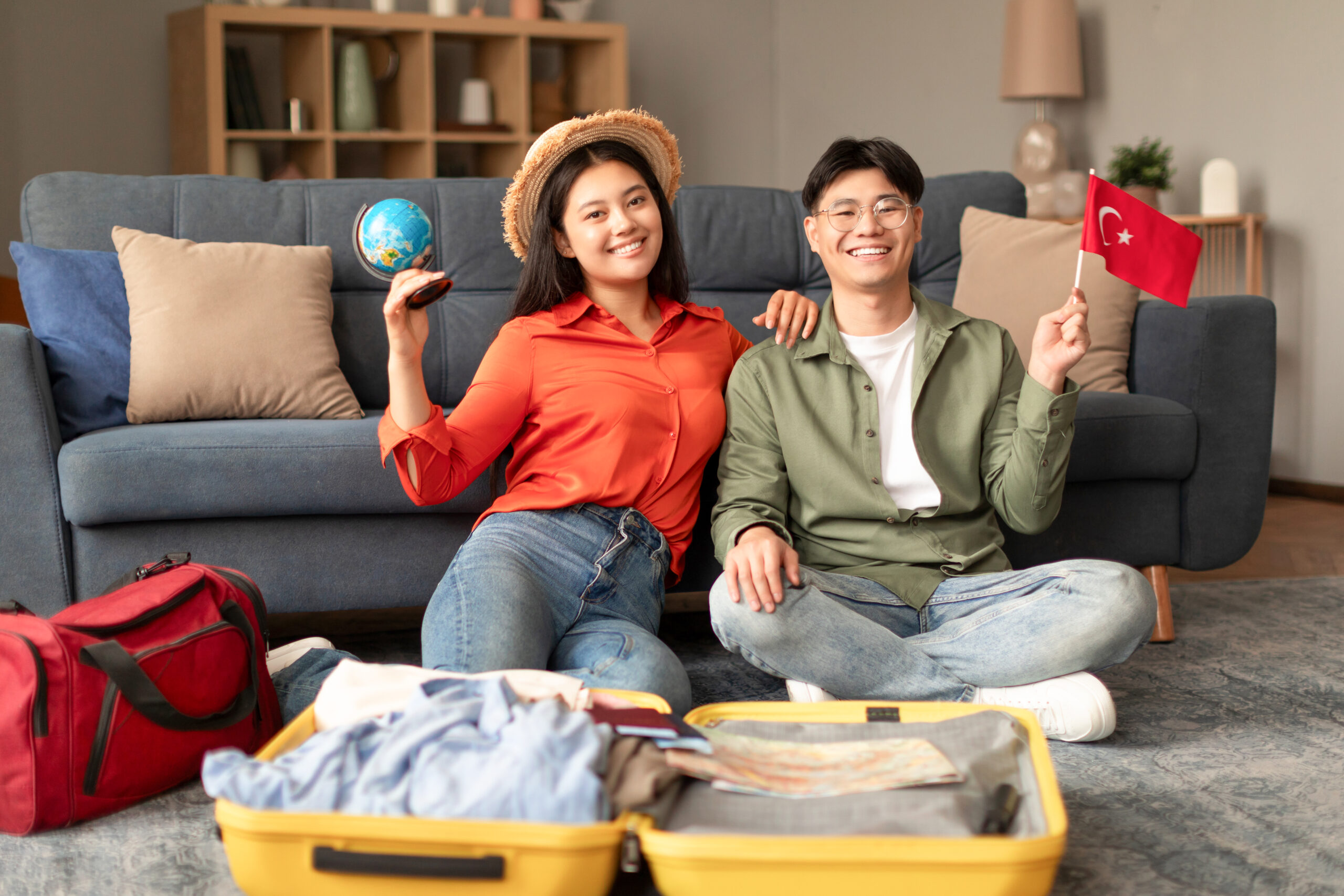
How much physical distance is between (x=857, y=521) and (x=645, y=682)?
43 centimetres

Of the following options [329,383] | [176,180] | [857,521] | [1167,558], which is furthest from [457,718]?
[176,180]

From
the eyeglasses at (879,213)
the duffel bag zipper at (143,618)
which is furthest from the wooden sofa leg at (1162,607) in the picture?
the duffel bag zipper at (143,618)

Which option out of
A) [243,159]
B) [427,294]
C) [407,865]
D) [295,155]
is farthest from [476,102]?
[407,865]

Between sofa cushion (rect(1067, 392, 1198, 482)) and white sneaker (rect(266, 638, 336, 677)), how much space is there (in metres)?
1.32

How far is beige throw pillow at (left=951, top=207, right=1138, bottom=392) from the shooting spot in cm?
224

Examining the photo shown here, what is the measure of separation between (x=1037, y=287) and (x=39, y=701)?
1.91 m

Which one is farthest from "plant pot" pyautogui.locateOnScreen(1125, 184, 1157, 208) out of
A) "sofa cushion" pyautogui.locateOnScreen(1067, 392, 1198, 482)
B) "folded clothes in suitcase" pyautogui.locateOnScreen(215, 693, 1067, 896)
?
"folded clothes in suitcase" pyautogui.locateOnScreen(215, 693, 1067, 896)

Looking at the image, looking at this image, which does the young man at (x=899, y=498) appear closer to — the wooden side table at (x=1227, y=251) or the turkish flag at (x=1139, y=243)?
the turkish flag at (x=1139, y=243)

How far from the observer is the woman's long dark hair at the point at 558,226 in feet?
5.65

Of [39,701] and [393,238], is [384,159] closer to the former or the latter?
[393,238]

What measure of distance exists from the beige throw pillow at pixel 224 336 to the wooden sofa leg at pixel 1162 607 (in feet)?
5.07

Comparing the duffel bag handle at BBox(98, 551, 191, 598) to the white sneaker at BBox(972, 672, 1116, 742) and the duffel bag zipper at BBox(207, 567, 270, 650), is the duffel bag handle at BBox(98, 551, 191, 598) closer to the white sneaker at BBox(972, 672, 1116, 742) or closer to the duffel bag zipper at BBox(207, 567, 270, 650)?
the duffel bag zipper at BBox(207, 567, 270, 650)

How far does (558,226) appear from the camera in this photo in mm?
1758

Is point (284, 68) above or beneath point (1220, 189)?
above
